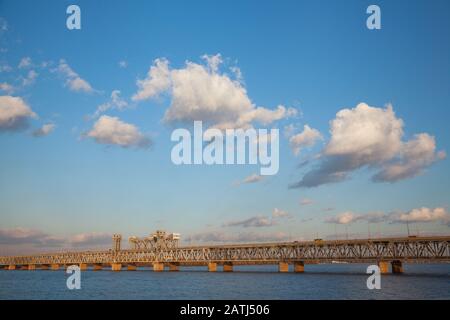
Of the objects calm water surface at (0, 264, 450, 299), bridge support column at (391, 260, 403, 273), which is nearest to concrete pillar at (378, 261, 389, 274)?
bridge support column at (391, 260, 403, 273)

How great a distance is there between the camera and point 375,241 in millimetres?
150875

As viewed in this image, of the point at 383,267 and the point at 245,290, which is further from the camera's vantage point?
the point at 383,267

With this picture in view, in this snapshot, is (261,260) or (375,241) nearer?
(375,241)

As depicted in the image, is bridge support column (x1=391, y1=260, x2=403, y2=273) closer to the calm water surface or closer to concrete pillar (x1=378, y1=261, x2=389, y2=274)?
concrete pillar (x1=378, y1=261, x2=389, y2=274)

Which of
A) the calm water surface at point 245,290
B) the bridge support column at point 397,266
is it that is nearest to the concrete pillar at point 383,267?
the bridge support column at point 397,266

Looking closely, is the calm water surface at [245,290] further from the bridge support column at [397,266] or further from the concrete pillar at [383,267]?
the bridge support column at [397,266]

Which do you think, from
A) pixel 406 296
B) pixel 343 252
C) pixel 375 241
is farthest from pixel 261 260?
pixel 406 296

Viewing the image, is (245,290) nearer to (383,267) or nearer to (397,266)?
(383,267)

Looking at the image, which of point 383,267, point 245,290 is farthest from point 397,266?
point 245,290

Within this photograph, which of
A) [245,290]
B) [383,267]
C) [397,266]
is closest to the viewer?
[245,290]

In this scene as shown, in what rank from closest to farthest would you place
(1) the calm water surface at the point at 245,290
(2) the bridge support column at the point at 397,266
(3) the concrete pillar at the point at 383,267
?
(1) the calm water surface at the point at 245,290 < (3) the concrete pillar at the point at 383,267 < (2) the bridge support column at the point at 397,266
